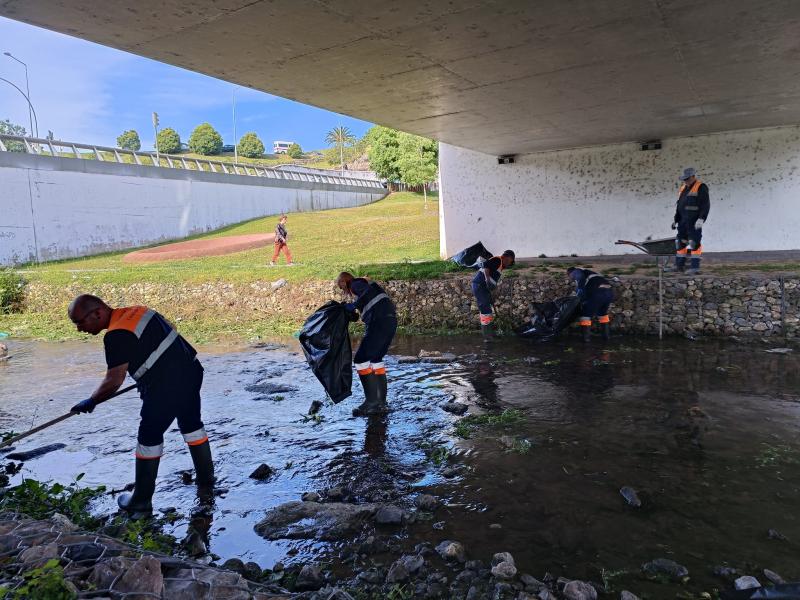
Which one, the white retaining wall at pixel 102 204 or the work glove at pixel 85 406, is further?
the white retaining wall at pixel 102 204

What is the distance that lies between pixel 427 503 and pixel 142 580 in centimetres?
213

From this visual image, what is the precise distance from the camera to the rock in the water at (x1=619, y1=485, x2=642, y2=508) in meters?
3.88

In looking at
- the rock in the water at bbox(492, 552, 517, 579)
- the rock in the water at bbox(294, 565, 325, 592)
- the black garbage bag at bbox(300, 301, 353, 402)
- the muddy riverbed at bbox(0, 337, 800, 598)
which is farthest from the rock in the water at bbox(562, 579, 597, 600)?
the black garbage bag at bbox(300, 301, 353, 402)

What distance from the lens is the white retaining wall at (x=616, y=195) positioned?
12148 mm

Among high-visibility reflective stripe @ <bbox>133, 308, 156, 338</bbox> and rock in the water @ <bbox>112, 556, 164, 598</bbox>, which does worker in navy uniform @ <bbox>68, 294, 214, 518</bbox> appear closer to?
high-visibility reflective stripe @ <bbox>133, 308, 156, 338</bbox>

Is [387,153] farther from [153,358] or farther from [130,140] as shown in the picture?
[130,140]

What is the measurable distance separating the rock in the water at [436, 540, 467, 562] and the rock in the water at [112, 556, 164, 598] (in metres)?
1.68

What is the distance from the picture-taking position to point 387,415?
20.4 ft

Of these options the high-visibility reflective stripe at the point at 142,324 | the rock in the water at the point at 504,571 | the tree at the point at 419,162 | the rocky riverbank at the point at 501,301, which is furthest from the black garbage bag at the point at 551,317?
the tree at the point at 419,162

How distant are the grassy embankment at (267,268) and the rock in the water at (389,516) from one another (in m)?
8.63

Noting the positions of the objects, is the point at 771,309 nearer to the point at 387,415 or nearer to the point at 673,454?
the point at 673,454

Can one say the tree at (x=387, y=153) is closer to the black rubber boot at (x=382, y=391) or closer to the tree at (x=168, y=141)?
the black rubber boot at (x=382, y=391)

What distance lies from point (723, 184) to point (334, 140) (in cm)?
8778

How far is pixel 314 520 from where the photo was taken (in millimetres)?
3877
